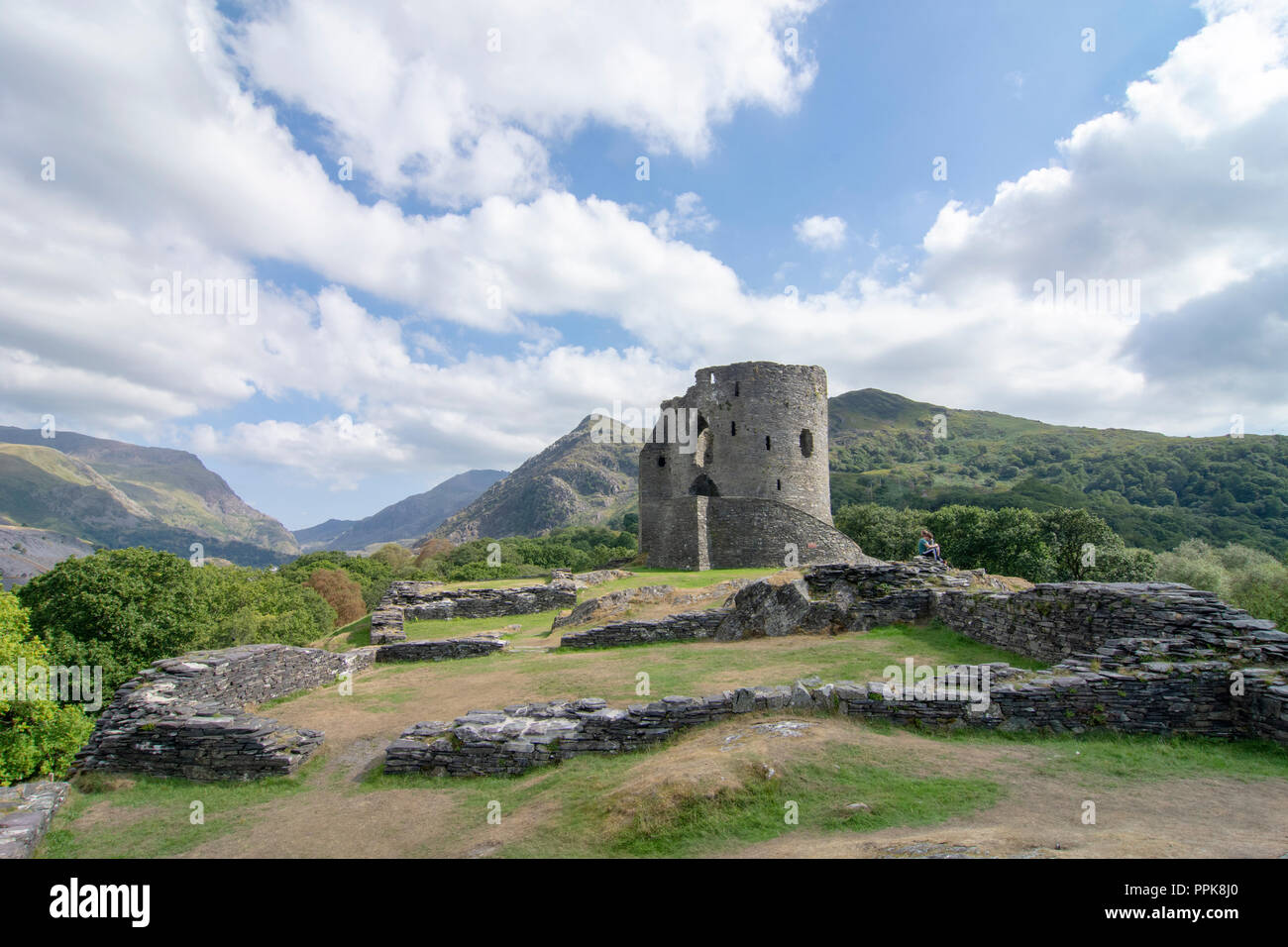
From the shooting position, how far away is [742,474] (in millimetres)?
34062

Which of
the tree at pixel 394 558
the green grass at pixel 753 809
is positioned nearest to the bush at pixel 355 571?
the tree at pixel 394 558

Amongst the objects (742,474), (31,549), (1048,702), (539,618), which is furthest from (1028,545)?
(31,549)

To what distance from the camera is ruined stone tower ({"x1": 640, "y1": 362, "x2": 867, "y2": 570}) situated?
2989 centimetres

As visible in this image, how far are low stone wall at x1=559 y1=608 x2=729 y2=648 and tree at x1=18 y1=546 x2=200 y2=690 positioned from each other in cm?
1776

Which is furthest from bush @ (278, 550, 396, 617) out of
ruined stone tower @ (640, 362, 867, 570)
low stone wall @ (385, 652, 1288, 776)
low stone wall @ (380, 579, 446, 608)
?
low stone wall @ (385, 652, 1288, 776)

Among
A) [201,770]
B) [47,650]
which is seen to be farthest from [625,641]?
[47,650]

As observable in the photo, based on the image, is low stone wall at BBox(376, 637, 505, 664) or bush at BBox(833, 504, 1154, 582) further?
bush at BBox(833, 504, 1154, 582)

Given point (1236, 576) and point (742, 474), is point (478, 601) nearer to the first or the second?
point (742, 474)

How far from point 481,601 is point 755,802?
795 inches

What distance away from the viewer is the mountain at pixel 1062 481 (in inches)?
3177

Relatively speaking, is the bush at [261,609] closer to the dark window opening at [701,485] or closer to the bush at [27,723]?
the bush at [27,723]

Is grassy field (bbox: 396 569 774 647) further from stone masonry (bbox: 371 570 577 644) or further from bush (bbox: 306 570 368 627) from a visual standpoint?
bush (bbox: 306 570 368 627)

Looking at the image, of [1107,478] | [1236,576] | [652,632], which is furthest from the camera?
[1107,478]

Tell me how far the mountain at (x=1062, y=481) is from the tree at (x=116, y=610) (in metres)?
36.2
